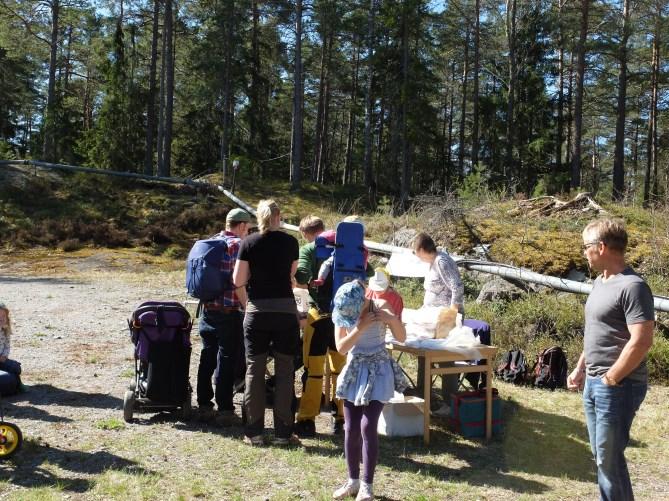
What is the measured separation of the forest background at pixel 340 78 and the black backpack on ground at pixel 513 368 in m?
15.9

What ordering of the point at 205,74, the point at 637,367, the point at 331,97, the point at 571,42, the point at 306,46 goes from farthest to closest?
the point at 331,97
the point at 306,46
the point at 205,74
the point at 571,42
the point at 637,367

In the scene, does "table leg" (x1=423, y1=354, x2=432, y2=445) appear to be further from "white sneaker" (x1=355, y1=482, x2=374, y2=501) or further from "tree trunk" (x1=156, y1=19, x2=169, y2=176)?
"tree trunk" (x1=156, y1=19, x2=169, y2=176)

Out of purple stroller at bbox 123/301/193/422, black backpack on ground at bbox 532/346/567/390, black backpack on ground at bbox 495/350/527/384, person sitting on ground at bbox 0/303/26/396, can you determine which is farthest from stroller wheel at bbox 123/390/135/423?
black backpack on ground at bbox 532/346/567/390

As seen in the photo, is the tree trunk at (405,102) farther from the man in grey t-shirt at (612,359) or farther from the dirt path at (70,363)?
the man in grey t-shirt at (612,359)

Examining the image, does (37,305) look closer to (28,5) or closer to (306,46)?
(28,5)

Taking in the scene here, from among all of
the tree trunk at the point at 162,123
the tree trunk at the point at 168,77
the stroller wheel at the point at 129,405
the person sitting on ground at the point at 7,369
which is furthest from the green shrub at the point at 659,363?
the tree trunk at the point at 162,123

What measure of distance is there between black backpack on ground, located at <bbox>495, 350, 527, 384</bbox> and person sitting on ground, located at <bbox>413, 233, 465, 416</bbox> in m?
1.13

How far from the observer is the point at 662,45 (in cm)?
2622

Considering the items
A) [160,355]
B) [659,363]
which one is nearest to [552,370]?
[659,363]

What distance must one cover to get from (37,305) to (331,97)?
31.0m

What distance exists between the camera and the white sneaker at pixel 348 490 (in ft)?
12.7

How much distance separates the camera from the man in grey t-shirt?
3.02m

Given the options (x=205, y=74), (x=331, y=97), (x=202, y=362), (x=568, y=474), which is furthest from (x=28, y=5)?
(x=568, y=474)

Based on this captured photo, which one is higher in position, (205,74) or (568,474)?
(205,74)
